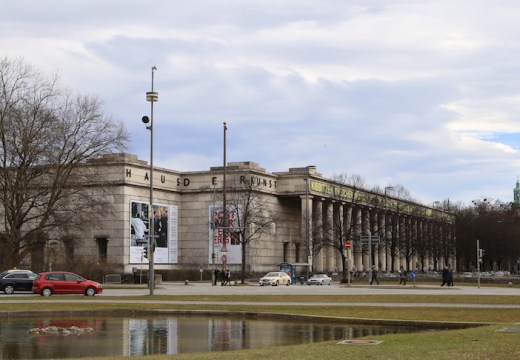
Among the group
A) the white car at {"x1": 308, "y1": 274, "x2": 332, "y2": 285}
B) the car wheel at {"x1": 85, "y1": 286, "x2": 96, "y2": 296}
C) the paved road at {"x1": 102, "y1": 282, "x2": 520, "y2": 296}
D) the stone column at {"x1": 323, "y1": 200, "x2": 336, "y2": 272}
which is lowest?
the white car at {"x1": 308, "y1": 274, "x2": 332, "y2": 285}

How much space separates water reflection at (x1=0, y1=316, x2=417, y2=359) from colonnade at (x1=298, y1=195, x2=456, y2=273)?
247 ft

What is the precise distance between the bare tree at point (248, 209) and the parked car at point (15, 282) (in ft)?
139

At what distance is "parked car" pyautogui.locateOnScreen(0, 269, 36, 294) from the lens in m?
53.0

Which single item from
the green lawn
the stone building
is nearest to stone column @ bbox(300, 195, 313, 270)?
the stone building

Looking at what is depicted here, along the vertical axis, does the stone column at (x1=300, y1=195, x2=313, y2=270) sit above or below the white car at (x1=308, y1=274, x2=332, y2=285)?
above

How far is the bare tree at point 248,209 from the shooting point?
9819 cm

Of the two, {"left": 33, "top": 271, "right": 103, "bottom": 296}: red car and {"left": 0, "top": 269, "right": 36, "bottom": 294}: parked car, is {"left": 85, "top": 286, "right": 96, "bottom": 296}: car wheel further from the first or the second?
{"left": 0, "top": 269, "right": 36, "bottom": 294}: parked car

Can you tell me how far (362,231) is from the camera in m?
115

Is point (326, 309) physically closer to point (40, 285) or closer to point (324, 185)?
point (40, 285)

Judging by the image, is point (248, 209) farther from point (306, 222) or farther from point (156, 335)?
point (156, 335)

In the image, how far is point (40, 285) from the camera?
1873 inches

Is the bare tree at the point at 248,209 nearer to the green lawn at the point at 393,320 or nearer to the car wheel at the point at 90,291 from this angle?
the car wheel at the point at 90,291

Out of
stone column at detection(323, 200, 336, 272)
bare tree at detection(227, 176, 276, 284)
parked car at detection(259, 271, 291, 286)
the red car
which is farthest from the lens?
stone column at detection(323, 200, 336, 272)

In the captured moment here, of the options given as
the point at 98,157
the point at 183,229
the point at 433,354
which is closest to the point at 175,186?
the point at 183,229
